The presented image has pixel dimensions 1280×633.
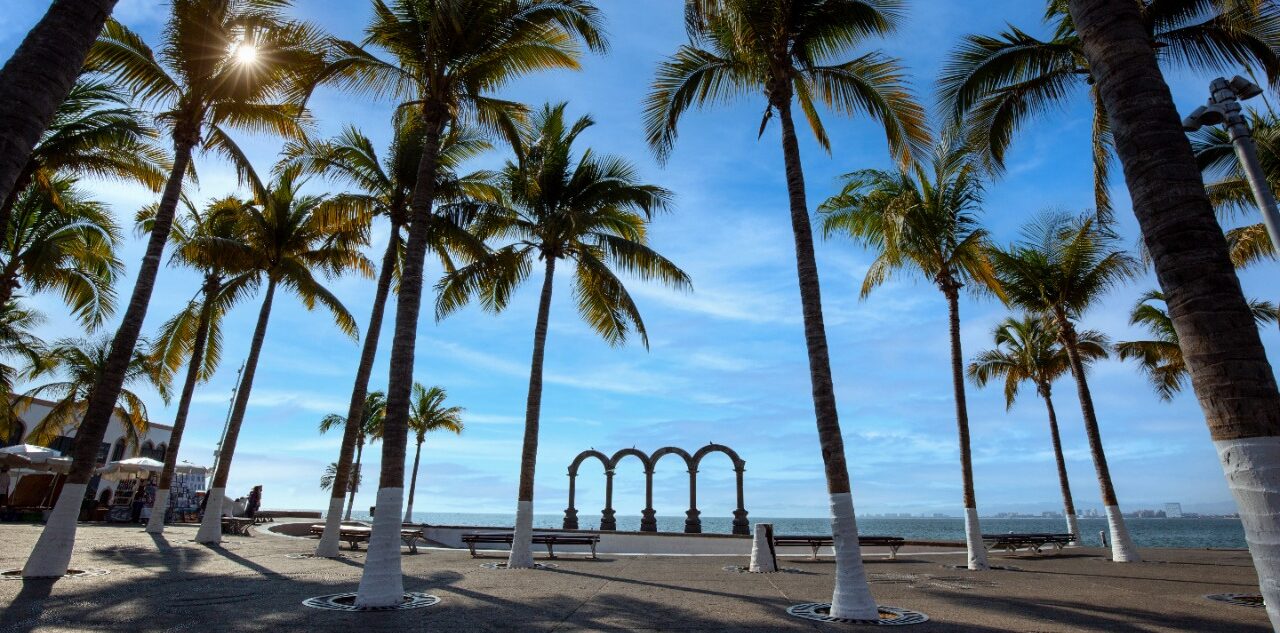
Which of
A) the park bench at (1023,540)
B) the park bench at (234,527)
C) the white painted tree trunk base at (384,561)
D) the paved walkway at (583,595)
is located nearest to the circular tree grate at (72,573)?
the paved walkway at (583,595)

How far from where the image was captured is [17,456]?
22.2 meters

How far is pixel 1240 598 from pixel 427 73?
1546 centimetres

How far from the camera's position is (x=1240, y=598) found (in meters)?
9.27

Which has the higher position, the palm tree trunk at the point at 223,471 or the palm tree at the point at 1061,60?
the palm tree at the point at 1061,60

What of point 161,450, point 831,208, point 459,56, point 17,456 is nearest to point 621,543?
point 831,208

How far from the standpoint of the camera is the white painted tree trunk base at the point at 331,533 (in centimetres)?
1448

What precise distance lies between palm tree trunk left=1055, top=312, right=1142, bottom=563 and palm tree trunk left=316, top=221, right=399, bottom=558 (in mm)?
19164

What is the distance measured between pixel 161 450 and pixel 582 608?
51891 millimetres

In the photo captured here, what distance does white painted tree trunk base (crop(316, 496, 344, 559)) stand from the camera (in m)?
14.5

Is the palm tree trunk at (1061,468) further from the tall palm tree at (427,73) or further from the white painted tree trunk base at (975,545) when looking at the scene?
the tall palm tree at (427,73)

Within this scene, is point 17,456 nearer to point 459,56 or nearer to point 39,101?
point 459,56

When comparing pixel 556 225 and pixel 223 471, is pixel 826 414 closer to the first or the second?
pixel 556 225

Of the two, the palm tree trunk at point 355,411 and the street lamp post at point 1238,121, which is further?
the palm tree trunk at point 355,411

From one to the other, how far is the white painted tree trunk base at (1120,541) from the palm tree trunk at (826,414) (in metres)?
12.6
